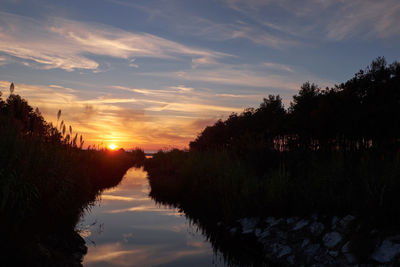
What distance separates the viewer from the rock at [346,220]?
7.28m

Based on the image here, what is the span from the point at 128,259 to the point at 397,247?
6.01m

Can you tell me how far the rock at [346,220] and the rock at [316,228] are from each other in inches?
19.4

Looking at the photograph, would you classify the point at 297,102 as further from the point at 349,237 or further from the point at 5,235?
the point at 5,235

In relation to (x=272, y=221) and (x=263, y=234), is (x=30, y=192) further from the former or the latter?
(x=272, y=221)

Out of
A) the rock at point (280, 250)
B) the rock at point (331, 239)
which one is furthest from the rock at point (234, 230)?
the rock at point (331, 239)

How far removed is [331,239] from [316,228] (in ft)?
2.05

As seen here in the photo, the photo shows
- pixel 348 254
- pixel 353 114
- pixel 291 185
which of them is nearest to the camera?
pixel 348 254

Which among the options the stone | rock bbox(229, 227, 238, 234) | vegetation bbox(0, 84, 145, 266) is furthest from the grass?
vegetation bbox(0, 84, 145, 266)

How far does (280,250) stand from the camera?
25.7ft

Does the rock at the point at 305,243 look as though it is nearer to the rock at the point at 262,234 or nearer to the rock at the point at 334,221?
the rock at the point at 334,221

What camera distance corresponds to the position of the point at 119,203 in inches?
610

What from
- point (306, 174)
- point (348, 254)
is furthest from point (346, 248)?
point (306, 174)

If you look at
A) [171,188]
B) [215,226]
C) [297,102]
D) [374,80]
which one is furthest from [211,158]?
[297,102]

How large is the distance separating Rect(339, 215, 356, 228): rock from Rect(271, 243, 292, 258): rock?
4.60 ft
